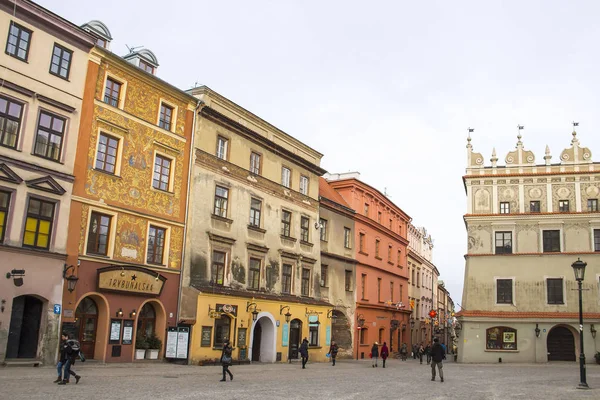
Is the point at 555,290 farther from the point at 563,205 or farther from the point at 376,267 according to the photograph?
the point at 376,267

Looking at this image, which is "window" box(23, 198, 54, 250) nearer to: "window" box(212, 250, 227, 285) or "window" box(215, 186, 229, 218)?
"window" box(212, 250, 227, 285)

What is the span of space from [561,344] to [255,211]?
2592 centimetres

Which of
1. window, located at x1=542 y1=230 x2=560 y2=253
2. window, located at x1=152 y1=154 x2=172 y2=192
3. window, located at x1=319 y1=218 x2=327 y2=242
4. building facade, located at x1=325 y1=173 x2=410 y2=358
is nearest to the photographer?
window, located at x1=152 y1=154 x2=172 y2=192

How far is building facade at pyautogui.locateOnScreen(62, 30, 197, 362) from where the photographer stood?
24.1 meters

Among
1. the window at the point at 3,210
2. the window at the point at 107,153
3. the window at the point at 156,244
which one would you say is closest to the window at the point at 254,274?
the window at the point at 156,244

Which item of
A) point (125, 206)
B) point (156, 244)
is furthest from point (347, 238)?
point (125, 206)

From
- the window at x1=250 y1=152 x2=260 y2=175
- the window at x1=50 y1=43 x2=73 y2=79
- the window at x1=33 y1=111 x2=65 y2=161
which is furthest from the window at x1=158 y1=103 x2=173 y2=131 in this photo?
the window at x1=250 y1=152 x2=260 y2=175

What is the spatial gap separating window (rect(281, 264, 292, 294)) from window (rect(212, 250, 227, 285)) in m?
5.70

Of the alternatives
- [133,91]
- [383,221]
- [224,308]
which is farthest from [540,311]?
[133,91]

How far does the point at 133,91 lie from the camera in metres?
26.7

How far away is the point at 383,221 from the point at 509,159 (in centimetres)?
1254

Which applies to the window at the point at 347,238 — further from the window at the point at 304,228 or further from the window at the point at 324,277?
the window at the point at 304,228

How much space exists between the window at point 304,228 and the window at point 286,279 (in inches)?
106

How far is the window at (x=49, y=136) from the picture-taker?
22625mm
